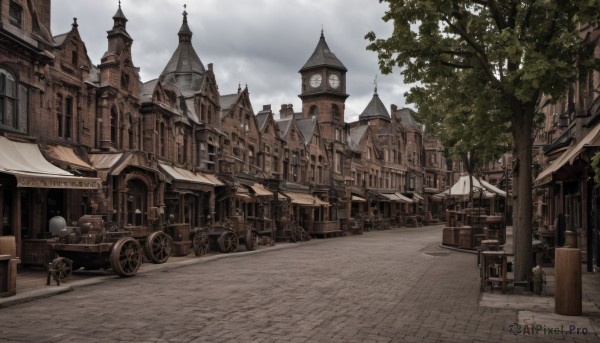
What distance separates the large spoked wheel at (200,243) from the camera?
66.6 feet

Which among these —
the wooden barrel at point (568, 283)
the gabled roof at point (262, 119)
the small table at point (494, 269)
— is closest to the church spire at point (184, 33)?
the gabled roof at point (262, 119)

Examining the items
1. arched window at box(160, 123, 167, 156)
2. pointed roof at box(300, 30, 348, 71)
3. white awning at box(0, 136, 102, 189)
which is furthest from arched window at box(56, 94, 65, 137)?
pointed roof at box(300, 30, 348, 71)

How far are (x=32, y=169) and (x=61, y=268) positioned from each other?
3530 mm

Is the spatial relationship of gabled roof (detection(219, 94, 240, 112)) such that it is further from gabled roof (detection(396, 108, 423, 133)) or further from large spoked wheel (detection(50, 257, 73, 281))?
gabled roof (detection(396, 108, 423, 133))

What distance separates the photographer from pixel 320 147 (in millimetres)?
43938

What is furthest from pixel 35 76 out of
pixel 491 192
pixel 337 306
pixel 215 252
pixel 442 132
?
pixel 491 192

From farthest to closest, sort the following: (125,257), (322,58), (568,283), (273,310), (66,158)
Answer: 1. (322,58)
2. (66,158)
3. (125,257)
4. (273,310)
5. (568,283)

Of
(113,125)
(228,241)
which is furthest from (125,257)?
(113,125)

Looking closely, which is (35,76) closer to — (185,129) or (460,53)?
(185,129)

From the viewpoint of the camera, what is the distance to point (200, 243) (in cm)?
2059

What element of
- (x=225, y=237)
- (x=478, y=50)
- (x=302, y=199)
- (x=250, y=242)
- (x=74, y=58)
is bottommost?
(x=250, y=242)

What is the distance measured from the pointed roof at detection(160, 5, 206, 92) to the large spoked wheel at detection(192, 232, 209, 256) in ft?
34.5

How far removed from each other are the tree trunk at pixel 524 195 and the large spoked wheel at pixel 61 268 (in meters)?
10.7

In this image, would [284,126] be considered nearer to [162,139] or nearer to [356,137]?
[356,137]
